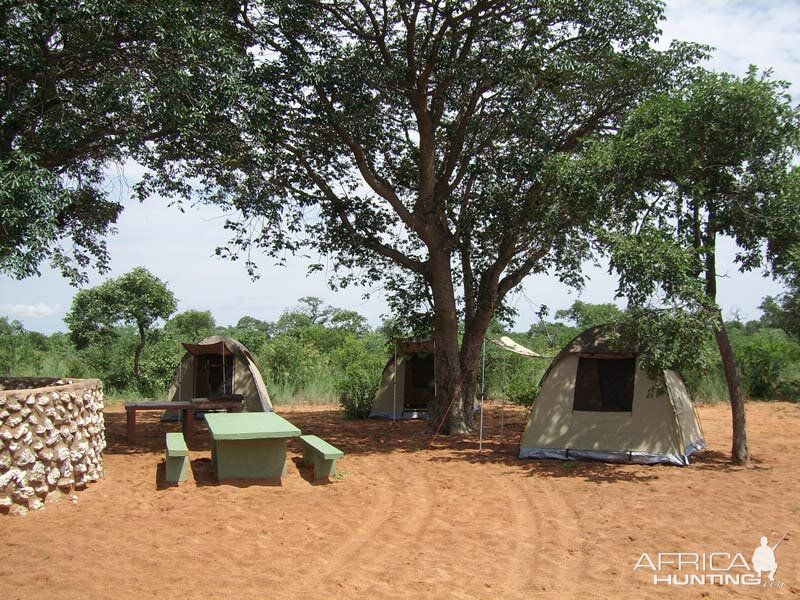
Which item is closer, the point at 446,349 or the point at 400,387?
the point at 446,349

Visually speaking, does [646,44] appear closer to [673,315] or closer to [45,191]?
[673,315]

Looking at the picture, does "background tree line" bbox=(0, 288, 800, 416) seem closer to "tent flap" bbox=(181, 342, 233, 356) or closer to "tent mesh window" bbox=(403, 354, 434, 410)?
"tent mesh window" bbox=(403, 354, 434, 410)

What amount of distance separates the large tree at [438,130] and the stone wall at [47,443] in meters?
3.62

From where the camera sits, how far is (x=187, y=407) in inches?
388

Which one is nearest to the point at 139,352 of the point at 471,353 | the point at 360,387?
the point at 360,387

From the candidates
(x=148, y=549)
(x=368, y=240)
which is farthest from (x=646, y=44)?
(x=148, y=549)

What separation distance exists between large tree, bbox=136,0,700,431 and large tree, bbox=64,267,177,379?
5900 millimetres

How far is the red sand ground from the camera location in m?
4.69

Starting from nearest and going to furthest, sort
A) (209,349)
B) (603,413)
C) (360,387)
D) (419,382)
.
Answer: (603,413)
(209,349)
(360,387)
(419,382)

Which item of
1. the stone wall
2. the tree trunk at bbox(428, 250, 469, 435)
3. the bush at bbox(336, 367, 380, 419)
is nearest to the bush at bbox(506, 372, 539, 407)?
the bush at bbox(336, 367, 380, 419)

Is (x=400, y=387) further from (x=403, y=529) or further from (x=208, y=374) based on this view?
(x=403, y=529)

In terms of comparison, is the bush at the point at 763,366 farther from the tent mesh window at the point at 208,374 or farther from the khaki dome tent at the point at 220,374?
the tent mesh window at the point at 208,374

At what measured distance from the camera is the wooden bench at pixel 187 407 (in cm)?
980

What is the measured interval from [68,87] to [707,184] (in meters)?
8.66
